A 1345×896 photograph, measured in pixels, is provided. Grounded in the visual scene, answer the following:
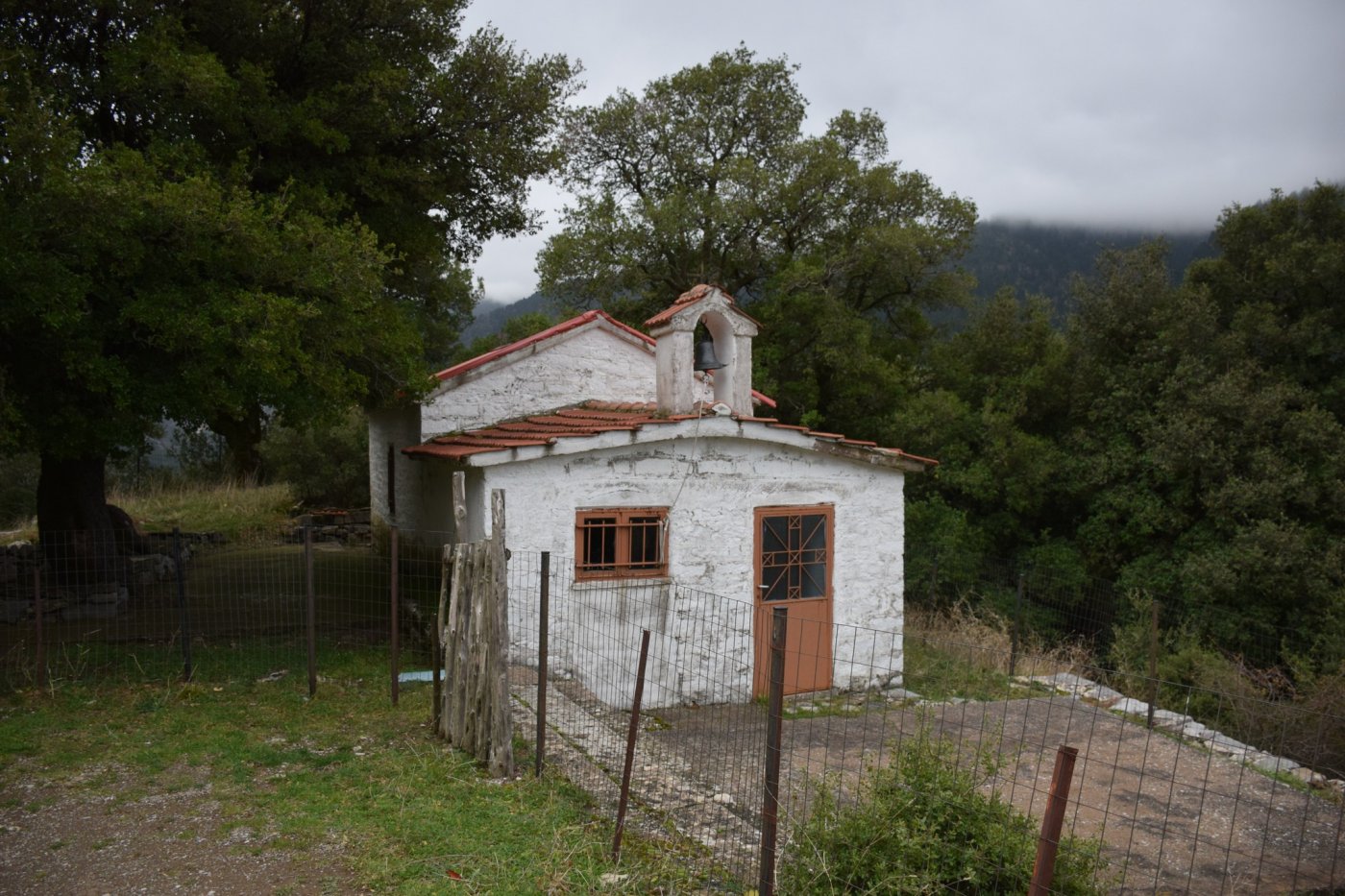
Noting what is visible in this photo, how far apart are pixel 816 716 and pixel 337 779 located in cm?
513

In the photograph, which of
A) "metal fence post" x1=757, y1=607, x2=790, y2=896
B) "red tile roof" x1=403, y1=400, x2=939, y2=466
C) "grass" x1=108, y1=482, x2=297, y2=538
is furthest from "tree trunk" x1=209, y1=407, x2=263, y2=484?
"metal fence post" x1=757, y1=607, x2=790, y2=896

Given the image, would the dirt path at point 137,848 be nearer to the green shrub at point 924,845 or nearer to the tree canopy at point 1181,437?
the green shrub at point 924,845

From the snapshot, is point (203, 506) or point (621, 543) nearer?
point (621, 543)

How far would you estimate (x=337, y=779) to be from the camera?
21.0 ft

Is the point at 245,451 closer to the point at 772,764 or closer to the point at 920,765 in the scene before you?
the point at 772,764

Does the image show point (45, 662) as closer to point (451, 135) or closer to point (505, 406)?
point (505, 406)

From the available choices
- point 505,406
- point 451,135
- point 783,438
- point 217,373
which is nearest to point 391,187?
point 451,135

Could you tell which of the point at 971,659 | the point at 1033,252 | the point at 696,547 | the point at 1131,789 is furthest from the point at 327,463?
the point at 1033,252

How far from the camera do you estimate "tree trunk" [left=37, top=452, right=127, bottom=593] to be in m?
12.7

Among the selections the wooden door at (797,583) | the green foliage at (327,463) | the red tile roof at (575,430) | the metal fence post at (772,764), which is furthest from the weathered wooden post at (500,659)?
the green foliage at (327,463)

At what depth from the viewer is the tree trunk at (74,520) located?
12.7 m

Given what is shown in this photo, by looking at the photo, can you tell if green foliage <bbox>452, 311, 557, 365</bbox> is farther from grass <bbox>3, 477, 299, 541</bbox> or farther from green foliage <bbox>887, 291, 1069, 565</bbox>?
green foliage <bbox>887, 291, 1069, 565</bbox>

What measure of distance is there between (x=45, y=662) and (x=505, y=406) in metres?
6.30

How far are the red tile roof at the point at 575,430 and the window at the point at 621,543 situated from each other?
3.21ft
